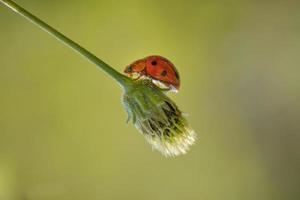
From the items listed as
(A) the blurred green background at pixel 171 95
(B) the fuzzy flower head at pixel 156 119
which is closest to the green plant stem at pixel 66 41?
(B) the fuzzy flower head at pixel 156 119

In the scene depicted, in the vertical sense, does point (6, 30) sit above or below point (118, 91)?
above

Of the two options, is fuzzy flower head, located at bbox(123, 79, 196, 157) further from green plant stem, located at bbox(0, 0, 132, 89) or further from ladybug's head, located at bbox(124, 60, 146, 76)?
ladybug's head, located at bbox(124, 60, 146, 76)

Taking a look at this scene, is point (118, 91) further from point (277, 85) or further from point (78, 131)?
point (277, 85)

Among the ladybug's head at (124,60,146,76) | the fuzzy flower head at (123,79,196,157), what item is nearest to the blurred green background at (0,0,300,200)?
the ladybug's head at (124,60,146,76)

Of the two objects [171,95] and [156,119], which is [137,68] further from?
[171,95]

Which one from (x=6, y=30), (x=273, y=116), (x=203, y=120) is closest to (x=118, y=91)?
(x=203, y=120)

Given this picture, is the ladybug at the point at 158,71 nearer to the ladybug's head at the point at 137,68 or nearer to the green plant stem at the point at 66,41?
the ladybug's head at the point at 137,68

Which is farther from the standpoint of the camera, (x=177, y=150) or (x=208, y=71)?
(x=208, y=71)

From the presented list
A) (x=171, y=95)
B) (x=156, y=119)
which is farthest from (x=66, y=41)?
(x=171, y=95)
